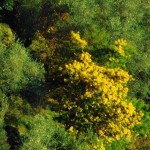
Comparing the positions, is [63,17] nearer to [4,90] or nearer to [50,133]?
[4,90]

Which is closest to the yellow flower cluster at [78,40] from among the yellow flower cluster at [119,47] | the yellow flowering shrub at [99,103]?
the yellow flowering shrub at [99,103]

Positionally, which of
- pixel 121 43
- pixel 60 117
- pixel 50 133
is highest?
Result: pixel 121 43

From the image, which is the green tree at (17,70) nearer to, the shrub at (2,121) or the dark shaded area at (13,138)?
the shrub at (2,121)

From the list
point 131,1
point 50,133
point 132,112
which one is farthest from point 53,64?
point 131,1

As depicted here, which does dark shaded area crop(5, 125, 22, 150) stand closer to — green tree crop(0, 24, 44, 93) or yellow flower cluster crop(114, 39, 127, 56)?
green tree crop(0, 24, 44, 93)

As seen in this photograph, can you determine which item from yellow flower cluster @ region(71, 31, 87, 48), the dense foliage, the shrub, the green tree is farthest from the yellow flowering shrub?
the shrub

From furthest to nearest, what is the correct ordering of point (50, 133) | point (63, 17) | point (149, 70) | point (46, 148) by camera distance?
point (149, 70) < point (63, 17) < point (50, 133) < point (46, 148)

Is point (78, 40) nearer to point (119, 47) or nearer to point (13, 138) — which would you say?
point (119, 47)
